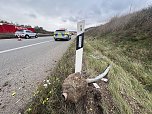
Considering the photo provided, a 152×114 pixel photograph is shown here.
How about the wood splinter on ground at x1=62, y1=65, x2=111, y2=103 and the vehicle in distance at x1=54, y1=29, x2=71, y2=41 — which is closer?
the wood splinter on ground at x1=62, y1=65, x2=111, y2=103

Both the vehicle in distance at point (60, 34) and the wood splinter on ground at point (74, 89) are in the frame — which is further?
the vehicle in distance at point (60, 34)

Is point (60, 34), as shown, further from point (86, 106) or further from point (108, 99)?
point (86, 106)

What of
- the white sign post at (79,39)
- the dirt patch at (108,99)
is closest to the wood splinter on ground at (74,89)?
the dirt patch at (108,99)

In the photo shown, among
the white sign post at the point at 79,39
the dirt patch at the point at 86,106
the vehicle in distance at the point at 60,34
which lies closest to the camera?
the dirt patch at the point at 86,106

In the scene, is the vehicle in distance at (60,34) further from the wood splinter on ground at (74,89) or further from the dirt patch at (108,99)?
the wood splinter on ground at (74,89)

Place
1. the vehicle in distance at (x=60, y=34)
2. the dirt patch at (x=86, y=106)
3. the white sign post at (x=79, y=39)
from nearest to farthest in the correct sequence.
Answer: the dirt patch at (x=86, y=106)
the white sign post at (x=79, y=39)
the vehicle in distance at (x=60, y=34)

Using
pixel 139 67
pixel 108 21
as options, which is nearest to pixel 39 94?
pixel 139 67

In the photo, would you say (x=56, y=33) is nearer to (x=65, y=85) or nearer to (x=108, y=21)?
(x=108, y=21)

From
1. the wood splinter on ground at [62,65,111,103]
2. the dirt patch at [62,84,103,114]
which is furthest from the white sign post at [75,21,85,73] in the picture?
the dirt patch at [62,84,103,114]

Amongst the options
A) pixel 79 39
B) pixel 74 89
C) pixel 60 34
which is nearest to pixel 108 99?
pixel 74 89

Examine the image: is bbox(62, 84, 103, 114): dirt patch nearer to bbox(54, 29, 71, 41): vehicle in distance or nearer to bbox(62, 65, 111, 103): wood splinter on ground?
bbox(62, 65, 111, 103): wood splinter on ground

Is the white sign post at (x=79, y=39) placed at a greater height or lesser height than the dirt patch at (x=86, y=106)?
greater

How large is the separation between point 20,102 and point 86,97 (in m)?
1.09

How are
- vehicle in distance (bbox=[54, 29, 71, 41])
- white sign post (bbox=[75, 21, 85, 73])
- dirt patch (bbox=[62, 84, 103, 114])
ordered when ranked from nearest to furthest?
dirt patch (bbox=[62, 84, 103, 114])
white sign post (bbox=[75, 21, 85, 73])
vehicle in distance (bbox=[54, 29, 71, 41])
